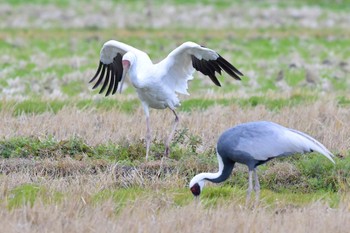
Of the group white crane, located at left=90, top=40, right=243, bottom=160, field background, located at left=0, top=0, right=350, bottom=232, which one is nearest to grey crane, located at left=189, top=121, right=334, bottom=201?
field background, located at left=0, top=0, right=350, bottom=232

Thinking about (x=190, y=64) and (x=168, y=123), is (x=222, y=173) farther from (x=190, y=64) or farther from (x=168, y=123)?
(x=168, y=123)

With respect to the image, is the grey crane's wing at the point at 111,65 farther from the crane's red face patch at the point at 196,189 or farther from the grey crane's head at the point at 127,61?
the crane's red face patch at the point at 196,189

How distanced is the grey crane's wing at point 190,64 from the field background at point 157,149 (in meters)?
0.66

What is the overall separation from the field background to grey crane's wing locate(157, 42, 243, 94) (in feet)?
2.16

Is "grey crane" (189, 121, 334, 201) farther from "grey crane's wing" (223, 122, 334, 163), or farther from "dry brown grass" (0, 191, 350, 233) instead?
"dry brown grass" (0, 191, 350, 233)

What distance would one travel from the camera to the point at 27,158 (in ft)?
31.0

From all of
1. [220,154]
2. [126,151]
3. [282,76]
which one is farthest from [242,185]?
[282,76]

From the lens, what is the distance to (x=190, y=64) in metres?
10.3

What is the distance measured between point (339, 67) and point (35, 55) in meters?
7.60

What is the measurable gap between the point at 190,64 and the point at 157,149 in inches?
45.5

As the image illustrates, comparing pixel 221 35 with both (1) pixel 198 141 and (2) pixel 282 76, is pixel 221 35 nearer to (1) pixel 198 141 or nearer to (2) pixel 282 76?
(2) pixel 282 76

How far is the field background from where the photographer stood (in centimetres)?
690

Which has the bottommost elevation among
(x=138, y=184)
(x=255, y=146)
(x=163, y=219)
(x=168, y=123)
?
(x=168, y=123)

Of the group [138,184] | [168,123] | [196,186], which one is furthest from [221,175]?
[168,123]
